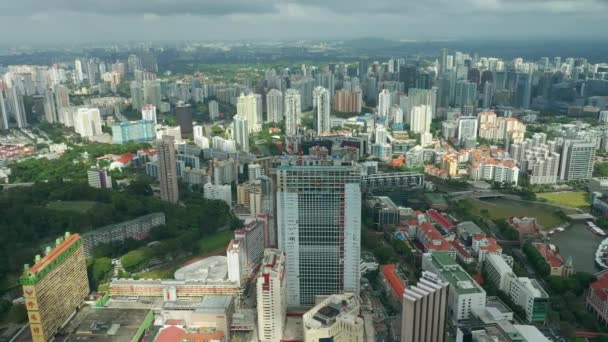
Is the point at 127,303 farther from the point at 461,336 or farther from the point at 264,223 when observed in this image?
the point at 461,336

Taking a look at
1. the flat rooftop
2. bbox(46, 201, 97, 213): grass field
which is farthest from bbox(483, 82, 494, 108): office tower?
the flat rooftop

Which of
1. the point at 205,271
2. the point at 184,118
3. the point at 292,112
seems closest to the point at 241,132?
the point at 292,112

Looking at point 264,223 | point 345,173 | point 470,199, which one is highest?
point 345,173

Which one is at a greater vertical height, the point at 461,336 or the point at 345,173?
the point at 345,173

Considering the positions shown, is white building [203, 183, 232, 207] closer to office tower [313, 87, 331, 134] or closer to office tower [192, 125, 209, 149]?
office tower [192, 125, 209, 149]

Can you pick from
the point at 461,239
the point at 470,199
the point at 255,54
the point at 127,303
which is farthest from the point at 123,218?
the point at 255,54

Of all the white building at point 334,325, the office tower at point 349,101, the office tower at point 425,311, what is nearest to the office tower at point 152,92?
the office tower at point 349,101
